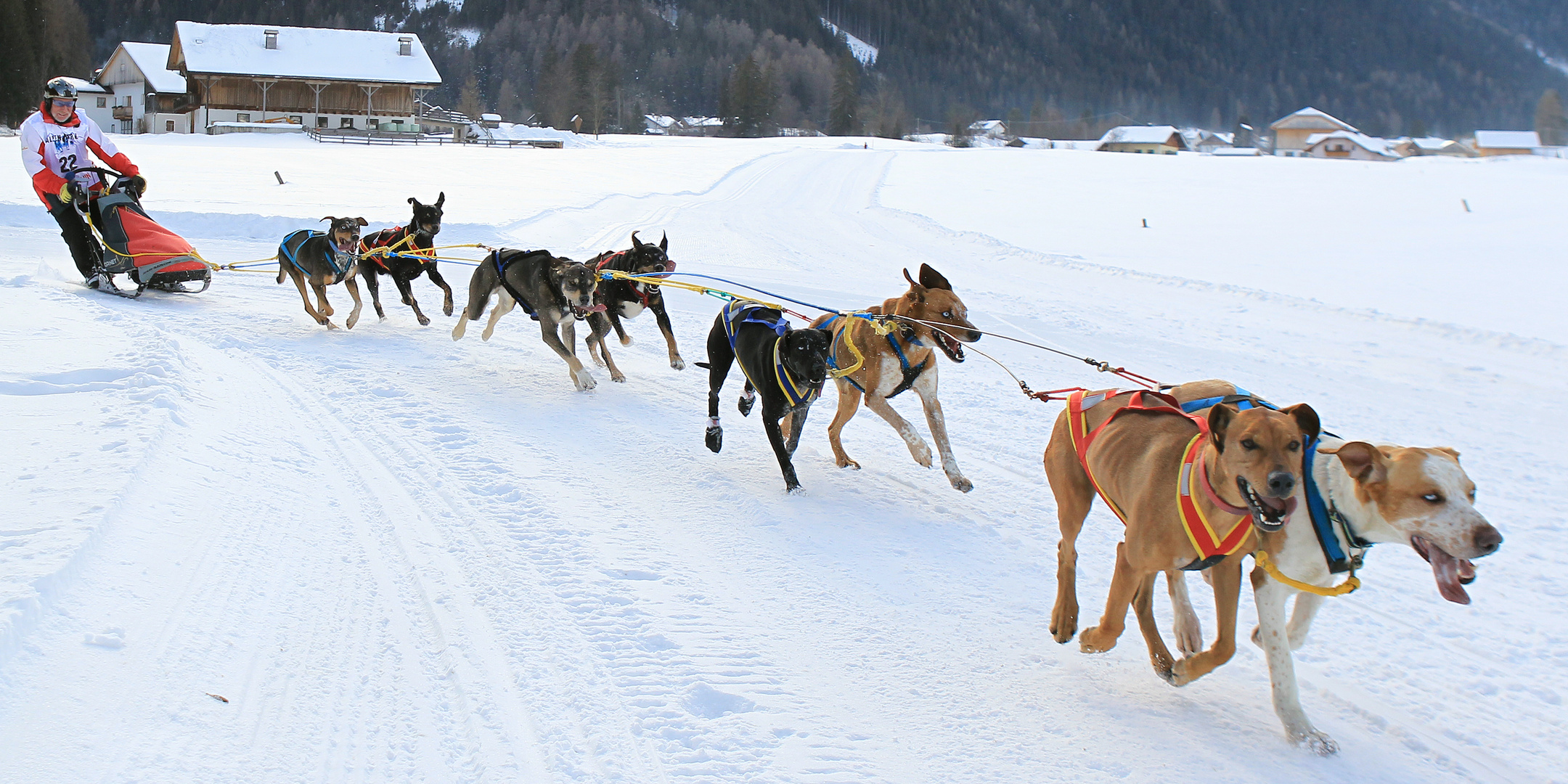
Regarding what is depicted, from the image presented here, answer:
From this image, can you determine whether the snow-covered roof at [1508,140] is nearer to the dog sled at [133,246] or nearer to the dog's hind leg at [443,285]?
the dog's hind leg at [443,285]

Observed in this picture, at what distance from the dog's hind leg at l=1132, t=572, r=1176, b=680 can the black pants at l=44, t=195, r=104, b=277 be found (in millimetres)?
11194

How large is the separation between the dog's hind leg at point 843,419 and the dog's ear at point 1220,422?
10.4 feet

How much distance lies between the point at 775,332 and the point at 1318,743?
3.57 m

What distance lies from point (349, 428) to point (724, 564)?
3.14 m

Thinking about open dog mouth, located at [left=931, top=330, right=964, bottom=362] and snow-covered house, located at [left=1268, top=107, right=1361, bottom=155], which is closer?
open dog mouth, located at [left=931, top=330, right=964, bottom=362]

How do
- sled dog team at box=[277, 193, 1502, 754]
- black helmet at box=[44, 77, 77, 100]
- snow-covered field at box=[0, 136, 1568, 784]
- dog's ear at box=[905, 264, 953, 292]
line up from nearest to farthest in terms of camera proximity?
1. sled dog team at box=[277, 193, 1502, 754]
2. snow-covered field at box=[0, 136, 1568, 784]
3. dog's ear at box=[905, 264, 953, 292]
4. black helmet at box=[44, 77, 77, 100]

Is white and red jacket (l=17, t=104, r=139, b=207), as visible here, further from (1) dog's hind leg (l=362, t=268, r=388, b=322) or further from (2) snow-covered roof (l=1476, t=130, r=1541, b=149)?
(2) snow-covered roof (l=1476, t=130, r=1541, b=149)

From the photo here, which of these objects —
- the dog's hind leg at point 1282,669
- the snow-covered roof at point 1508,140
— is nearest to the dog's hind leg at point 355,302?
the dog's hind leg at point 1282,669

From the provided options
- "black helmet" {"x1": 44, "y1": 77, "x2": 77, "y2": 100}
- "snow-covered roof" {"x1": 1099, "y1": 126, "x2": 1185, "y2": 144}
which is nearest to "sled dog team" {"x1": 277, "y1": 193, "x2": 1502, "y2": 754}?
"black helmet" {"x1": 44, "y1": 77, "x2": 77, "y2": 100}

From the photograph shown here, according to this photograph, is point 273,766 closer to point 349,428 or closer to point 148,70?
point 349,428

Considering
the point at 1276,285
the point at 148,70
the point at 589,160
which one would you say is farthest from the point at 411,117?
the point at 1276,285

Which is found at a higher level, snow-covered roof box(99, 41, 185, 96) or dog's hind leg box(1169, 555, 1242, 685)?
snow-covered roof box(99, 41, 185, 96)

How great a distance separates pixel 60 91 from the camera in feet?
32.9

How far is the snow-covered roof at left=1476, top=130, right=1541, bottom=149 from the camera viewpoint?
89.3 metres
